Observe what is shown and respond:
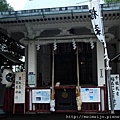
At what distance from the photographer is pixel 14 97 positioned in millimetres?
9406

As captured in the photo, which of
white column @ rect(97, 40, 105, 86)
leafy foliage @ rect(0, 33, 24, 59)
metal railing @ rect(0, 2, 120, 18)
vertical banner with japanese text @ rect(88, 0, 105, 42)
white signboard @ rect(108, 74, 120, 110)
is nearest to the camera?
vertical banner with japanese text @ rect(88, 0, 105, 42)

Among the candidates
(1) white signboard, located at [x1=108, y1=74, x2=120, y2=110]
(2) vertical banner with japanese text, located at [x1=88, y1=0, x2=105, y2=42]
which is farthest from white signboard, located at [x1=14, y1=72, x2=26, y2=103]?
(2) vertical banner with japanese text, located at [x1=88, y1=0, x2=105, y2=42]

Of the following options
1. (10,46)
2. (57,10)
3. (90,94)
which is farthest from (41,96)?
(10,46)

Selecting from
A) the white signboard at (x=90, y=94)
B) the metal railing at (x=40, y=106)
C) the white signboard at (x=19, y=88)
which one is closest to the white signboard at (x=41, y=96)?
the metal railing at (x=40, y=106)

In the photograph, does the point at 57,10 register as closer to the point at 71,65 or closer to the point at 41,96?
the point at 41,96

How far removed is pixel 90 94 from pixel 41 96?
83.5 inches

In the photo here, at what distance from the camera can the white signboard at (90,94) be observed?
8.96 m

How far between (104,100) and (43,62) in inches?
187

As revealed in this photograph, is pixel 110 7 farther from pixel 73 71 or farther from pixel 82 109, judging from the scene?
pixel 73 71

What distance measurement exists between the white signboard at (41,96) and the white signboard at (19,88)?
19.8 inches

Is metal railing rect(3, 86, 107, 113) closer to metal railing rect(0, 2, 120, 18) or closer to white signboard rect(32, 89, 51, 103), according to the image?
white signboard rect(32, 89, 51, 103)

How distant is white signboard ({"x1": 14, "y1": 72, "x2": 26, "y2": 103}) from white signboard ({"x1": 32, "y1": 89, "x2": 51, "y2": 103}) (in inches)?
19.8

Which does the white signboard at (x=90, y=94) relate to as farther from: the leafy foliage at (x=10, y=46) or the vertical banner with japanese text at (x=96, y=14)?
the leafy foliage at (x=10, y=46)

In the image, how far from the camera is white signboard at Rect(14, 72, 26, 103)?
30.6 feet
